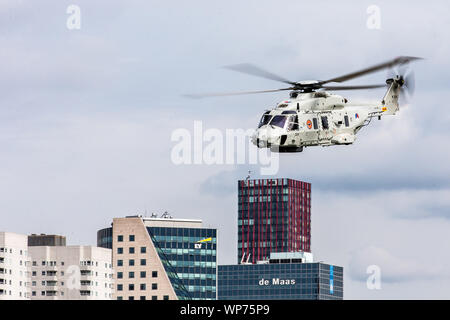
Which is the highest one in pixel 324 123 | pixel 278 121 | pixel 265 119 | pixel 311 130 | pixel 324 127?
pixel 265 119

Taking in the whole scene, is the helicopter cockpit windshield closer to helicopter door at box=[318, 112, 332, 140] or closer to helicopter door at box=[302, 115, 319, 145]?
helicopter door at box=[302, 115, 319, 145]

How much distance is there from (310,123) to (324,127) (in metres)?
1.78

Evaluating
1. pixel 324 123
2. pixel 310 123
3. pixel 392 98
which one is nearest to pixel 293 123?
pixel 310 123

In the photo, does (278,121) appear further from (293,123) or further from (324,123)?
(324,123)

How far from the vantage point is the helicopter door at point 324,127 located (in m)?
114

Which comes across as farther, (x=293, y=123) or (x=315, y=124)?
(x=315, y=124)

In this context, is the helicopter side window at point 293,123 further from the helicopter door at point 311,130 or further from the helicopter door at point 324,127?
the helicopter door at point 324,127

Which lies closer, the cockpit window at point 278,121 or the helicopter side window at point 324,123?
the cockpit window at point 278,121

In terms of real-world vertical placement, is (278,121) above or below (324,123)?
below

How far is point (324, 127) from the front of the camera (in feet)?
374

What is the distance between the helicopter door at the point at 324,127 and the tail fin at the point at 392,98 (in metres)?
11.9
